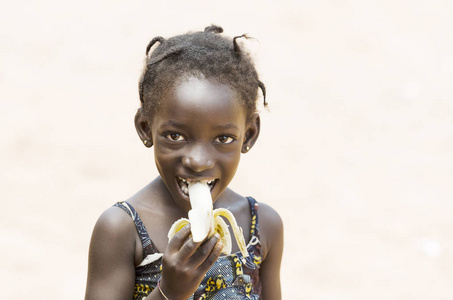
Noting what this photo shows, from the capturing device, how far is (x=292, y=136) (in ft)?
24.1

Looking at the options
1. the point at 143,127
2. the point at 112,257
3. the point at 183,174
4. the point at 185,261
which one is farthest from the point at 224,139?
the point at 112,257

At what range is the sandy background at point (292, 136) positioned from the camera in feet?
18.0

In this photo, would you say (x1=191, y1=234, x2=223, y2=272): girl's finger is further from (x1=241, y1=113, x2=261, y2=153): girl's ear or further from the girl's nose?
(x1=241, y1=113, x2=261, y2=153): girl's ear

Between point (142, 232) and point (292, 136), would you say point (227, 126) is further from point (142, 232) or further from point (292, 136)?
point (292, 136)

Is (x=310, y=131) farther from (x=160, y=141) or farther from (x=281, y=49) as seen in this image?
(x=160, y=141)

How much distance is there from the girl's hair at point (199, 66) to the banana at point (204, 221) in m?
0.30

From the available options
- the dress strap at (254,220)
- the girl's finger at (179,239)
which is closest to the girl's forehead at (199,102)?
the girl's finger at (179,239)

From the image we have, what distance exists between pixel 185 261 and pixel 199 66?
59 cm

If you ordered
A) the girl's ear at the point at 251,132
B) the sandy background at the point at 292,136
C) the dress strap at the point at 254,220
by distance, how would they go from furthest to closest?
the sandy background at the point at 292,136 → the dress strap at the point at 254,220 → the girl's ear at the point at 251,132

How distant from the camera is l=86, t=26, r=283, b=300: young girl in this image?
2314mm

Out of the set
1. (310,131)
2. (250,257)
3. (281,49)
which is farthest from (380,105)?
(250,257)

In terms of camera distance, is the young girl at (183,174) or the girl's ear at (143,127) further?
the girl's ear at (143,127)

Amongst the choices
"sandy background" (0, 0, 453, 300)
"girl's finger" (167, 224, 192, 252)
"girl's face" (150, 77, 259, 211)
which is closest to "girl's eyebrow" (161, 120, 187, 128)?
"girl's face" (150, 77, 259, 211)

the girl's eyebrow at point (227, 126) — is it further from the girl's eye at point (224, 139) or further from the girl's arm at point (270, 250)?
the girl's arm at point (270, 250)
